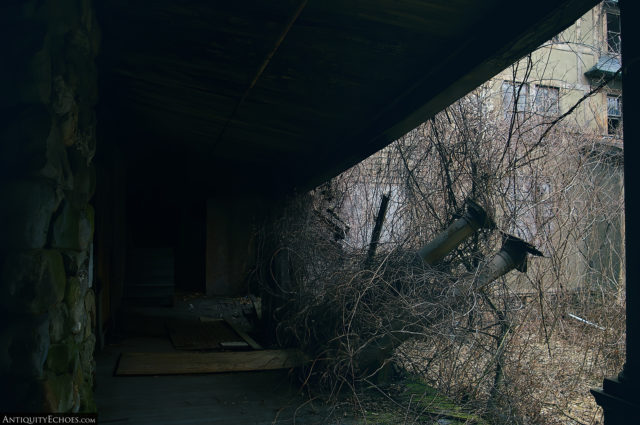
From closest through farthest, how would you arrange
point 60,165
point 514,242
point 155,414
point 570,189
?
1. point 60,165
2. point 155,414
3. point 514,242
4. point 570,189

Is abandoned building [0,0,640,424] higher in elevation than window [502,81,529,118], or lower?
lower

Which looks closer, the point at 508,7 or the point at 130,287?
the point at 508,7

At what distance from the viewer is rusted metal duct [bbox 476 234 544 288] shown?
12.9 feet

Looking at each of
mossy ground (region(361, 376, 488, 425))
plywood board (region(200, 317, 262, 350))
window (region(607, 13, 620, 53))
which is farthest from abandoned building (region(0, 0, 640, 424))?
window (region(607, 13, 620, 53))

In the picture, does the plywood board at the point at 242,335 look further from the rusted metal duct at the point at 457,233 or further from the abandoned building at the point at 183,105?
the rusted metal duct at the point at 457,233

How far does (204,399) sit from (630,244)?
3.20 meters

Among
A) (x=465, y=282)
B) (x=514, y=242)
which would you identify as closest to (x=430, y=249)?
(x=465, y=282)

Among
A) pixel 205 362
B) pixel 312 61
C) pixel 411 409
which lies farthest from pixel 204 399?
pixel 312 61

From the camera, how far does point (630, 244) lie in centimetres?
196

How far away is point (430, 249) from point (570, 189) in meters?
3.27

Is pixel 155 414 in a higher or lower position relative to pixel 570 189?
lower

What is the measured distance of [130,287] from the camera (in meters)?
7.84

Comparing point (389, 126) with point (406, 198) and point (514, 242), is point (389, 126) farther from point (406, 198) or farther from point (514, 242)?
point (406, 198)

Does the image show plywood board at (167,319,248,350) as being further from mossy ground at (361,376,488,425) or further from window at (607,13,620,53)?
window at (607,13,620,53)
